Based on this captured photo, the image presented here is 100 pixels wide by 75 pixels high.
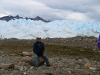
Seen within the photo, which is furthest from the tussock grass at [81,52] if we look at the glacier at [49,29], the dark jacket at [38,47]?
the glacier at [49,29]

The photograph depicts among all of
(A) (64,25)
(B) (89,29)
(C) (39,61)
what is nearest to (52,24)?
(A) (64,25)

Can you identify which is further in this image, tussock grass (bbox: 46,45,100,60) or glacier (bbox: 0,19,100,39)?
glacier (bbox: 0,19,100,39)

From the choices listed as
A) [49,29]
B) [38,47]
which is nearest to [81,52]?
[38,47]

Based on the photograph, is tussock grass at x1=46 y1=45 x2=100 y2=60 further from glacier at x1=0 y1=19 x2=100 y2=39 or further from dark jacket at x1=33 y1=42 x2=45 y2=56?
glacier at x1=0 y1=19 x2=100 y2=39

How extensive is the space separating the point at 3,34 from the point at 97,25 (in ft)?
112

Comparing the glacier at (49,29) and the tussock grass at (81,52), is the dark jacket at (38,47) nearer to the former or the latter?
the tussock grass at (81,52)

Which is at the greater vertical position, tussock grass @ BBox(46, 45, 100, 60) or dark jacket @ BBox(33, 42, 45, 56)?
dark jacket @ BBox(33, 42, 45, 56)

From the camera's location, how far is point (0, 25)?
9762 centimetres

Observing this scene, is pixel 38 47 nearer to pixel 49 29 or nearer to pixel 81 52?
pixel 81 52

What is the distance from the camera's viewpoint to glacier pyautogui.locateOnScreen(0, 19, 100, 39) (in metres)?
89.9

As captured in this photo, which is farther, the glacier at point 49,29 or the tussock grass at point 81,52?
the glacier at point 49,29

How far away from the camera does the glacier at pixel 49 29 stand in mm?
89938

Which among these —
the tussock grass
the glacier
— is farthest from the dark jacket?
the glacier

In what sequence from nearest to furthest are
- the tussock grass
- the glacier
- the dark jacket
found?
1. the dark jacket
2. the tussock grass
3. the glacier
